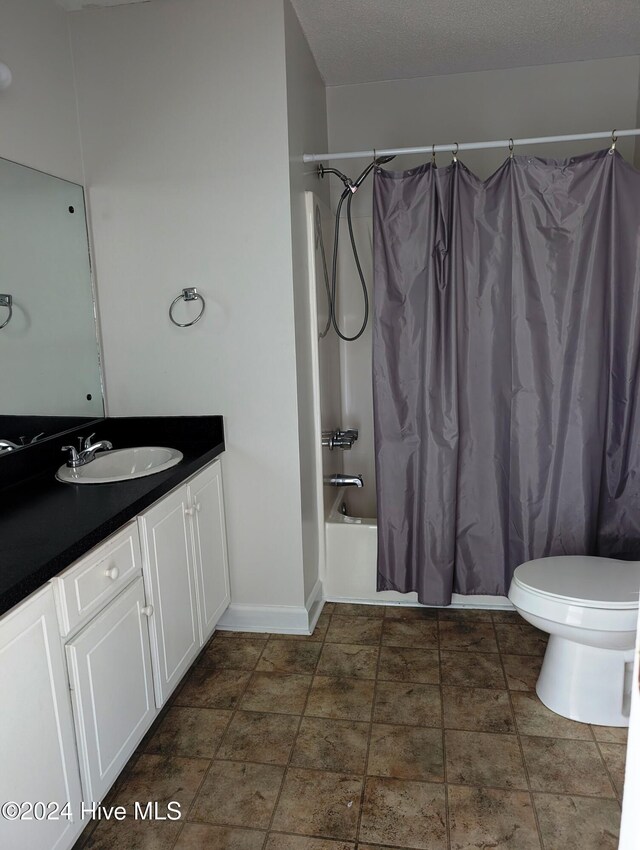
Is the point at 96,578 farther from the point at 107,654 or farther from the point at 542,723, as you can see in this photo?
the point at 542,723

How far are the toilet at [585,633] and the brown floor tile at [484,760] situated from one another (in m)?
0.25

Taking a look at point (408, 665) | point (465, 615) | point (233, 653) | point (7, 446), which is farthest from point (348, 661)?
point (7, 446)

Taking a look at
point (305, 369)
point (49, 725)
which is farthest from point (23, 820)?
point (305, 369)

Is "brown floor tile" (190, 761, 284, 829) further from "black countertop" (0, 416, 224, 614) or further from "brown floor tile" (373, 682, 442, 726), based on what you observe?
"black countertop" (0, 416, 224, 614)

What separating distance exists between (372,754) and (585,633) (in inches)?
28.9

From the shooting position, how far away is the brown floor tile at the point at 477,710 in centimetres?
A: 208

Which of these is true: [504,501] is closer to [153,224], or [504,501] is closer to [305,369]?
[305,369]

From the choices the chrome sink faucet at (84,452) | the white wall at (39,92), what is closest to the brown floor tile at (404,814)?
the chrome sink faucet at (84,452)

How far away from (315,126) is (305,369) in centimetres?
109

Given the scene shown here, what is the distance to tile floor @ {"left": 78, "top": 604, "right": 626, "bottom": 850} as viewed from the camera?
1.69 metres

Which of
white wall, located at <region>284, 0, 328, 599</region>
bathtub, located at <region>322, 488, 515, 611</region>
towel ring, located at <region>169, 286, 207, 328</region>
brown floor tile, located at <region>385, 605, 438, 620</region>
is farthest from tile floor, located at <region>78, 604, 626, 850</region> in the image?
towel ring, located at <region>169, 286, 207, 328</region>

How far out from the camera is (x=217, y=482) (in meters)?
2.50

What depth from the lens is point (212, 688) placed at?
2.32 m

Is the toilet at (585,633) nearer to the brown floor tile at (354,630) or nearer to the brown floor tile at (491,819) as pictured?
the brown floor tile at (491,819)
